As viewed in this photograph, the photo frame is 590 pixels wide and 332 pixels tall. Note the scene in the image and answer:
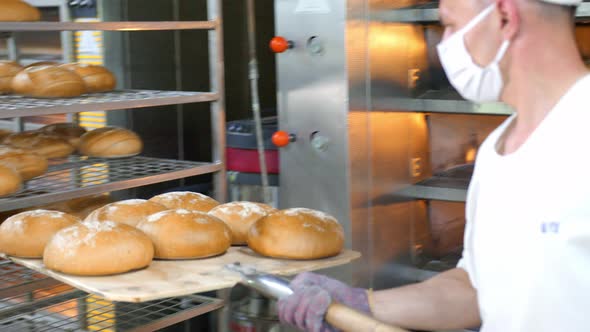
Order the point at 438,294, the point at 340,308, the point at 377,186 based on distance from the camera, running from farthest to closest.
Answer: the point at 377,186 < the point at 438,294 < the point at 340,308

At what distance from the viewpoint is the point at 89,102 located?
231cm

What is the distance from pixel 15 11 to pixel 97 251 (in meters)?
1.06

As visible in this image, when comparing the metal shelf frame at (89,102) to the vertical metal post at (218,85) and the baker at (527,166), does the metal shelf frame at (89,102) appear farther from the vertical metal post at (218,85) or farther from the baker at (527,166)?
the baker at (527,166)

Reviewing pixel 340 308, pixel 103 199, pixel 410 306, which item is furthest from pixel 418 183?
pixel 340 308

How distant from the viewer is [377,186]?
3018mm

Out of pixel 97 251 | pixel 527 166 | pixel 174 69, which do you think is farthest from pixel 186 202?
pixel 174 69

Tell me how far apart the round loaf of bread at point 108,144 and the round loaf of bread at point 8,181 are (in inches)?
19.4

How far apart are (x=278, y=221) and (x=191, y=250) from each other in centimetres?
22

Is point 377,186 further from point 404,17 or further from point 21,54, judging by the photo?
point 21,54

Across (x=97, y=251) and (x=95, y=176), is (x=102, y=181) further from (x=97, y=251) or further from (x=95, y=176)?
(x=97, y=251)

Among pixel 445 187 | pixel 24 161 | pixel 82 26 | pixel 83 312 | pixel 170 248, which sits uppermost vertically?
pixel 82 26

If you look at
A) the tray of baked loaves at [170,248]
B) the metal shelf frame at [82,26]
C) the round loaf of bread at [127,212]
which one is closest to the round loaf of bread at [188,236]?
the tray of baked loaves at [170,248]

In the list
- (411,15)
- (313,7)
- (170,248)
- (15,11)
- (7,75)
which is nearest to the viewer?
(170,248)

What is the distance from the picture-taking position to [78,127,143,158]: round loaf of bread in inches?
110
